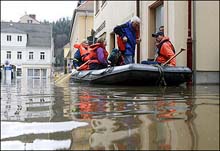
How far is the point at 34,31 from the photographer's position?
70.5m

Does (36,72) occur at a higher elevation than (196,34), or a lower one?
higher

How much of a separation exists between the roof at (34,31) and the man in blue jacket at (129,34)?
2234 inches

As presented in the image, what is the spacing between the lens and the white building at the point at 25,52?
61094 millimetres

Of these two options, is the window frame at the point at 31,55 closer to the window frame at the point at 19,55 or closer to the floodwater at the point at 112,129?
the window frame at the point at 19,55

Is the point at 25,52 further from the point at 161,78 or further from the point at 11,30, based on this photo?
the point at 161,78

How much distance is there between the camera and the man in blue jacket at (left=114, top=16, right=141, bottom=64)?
9250 mm

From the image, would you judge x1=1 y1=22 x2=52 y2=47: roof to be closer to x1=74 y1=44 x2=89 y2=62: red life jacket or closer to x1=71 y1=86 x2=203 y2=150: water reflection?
x1=74 y1=44 x2=89 y2=62: red life jacket

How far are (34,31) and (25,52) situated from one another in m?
8.89

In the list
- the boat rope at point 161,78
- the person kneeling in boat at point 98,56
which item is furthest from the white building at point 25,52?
the boat rope at point 161,78

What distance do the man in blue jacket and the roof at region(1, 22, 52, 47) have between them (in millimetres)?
56736

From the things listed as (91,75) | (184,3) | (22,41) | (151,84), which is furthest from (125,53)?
(22,41)

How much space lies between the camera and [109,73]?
8484 mm

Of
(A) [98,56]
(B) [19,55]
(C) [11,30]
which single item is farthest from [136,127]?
(C) [11,30]

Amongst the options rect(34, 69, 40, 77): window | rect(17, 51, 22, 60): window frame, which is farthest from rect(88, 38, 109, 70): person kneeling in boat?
rect(17, 51, 22, 60): window frame
